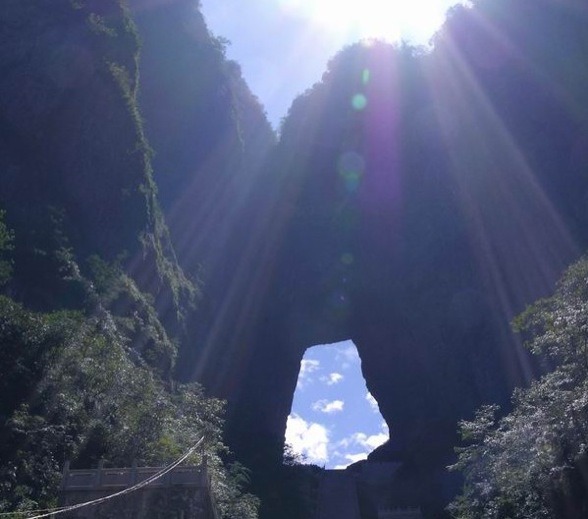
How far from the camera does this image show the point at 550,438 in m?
13.8

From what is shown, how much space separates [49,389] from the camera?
642 inches

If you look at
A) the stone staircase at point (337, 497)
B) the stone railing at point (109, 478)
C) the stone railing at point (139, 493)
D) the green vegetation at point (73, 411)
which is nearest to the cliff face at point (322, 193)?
the stone staircase at point (337, 497)

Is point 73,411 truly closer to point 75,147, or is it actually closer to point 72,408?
point 72,408

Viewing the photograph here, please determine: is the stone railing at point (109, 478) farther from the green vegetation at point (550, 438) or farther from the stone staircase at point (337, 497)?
the stone staircase at point (337, 497)

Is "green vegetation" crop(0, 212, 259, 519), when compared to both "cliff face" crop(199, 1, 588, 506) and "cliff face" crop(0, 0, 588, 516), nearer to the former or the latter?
"cliff face" crop(0, 0, 588, 516)

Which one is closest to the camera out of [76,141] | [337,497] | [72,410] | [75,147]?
[72,410]

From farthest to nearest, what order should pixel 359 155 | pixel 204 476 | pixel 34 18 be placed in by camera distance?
pixel 359 155 < pixel 34 18 < pixel 204 476

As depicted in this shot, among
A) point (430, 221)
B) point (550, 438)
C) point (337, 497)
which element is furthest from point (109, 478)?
point (430, 221)

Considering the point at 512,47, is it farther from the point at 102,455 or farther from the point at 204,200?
the point at 102,455

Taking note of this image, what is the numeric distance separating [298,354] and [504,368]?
1205 cm

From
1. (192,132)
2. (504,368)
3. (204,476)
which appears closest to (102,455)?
(204,476)

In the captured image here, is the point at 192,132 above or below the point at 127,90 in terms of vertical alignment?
above

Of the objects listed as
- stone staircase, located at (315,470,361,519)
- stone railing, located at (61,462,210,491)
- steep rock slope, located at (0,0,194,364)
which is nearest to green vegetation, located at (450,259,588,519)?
stone railing, located at (61,462,210,491)

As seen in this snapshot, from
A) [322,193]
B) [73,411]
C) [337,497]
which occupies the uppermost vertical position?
[322,193]
